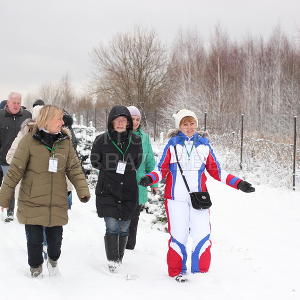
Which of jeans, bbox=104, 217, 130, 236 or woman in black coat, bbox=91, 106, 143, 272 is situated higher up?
woman in black coat, bbox=91, 106, 143, 272

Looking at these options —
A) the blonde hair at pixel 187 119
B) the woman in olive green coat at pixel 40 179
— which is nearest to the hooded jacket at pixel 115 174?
the woman in olive green coat at pixel 40 179

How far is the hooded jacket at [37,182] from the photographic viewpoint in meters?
3.85

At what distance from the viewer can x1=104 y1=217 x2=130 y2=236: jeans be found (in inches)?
177

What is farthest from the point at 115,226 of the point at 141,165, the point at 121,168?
the point at 141,165

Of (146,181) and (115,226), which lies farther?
(115,226)

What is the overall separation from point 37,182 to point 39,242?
1.96 feet

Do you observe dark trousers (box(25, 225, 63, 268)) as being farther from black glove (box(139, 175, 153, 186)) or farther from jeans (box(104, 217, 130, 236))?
black glove (box(139, 175, 153, 186))

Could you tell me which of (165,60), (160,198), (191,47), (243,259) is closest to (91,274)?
(243,259)

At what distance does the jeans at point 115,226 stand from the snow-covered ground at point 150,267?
449mm

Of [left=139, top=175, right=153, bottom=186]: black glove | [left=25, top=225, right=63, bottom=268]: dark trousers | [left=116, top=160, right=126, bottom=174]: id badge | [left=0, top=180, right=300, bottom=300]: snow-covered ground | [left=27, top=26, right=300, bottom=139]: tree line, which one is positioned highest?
[left=27, top=26, right=300, bottom=139]: tree line

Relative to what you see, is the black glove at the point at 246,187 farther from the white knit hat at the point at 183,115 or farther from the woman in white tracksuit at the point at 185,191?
the white knit hat at the point at 183,115

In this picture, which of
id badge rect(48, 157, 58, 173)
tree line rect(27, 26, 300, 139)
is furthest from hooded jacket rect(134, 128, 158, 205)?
tree line rect(27, 26, 300, 139)

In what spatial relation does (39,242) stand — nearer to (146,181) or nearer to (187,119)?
(146,181)

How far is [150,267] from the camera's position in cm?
487
